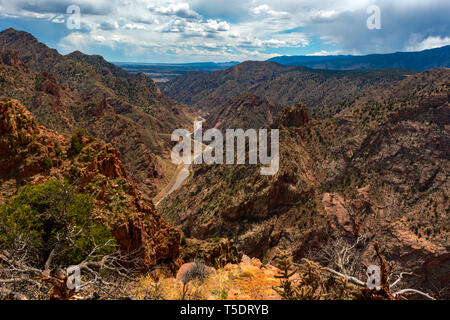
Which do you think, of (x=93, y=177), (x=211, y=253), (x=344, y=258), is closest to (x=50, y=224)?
(x=93, y=177)

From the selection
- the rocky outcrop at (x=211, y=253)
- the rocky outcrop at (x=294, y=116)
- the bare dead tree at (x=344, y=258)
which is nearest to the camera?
the bare dead tree at (x=344, y=258)

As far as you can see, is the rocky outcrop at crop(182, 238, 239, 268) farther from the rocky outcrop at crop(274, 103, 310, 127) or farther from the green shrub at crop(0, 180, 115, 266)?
the rocky outcrop at crop(274, 103, 310, 127)

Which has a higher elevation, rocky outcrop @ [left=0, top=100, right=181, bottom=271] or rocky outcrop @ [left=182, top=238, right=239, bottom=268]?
rocky outcrop @ [left=0, top=100, right=181, bottom=271]

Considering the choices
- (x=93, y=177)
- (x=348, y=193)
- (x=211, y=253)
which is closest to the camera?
(x=93, y=177)

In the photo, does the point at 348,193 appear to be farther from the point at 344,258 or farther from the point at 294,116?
the point at 344,258

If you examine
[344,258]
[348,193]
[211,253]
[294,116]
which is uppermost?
[294,116]

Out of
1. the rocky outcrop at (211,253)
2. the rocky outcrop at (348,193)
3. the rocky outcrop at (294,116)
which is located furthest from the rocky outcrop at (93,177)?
the rocky outcrop at (294,116)

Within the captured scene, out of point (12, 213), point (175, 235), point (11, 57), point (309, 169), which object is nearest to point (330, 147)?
point (309, 169)

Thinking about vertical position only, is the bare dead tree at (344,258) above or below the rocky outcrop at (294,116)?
below

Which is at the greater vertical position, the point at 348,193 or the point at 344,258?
the point at 344,258

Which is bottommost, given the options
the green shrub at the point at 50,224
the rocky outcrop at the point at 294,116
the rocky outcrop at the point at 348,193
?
the rocky outcrop at the point at 348,193

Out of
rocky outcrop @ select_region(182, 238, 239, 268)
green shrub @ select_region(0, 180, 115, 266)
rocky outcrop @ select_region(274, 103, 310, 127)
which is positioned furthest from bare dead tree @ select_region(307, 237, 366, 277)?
rocky outcrop @ select_region(274, 103, 310, 127)

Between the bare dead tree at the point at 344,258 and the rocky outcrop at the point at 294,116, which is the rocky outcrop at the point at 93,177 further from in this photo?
the rocky outcrop at the point at 294,116
